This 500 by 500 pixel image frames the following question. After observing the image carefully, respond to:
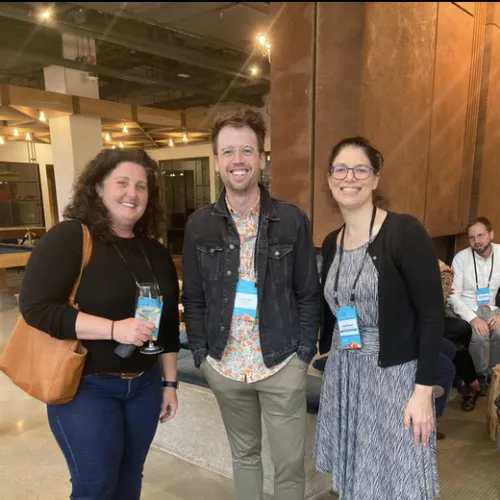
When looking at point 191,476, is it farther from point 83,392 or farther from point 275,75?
point 275,75

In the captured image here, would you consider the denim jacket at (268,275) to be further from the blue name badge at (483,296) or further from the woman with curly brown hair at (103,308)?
the blue name badge at (483,296)

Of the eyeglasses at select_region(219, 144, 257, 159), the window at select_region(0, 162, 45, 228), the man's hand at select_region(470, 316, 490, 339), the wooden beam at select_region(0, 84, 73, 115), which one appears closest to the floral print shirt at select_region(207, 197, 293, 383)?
the eyeglasses at select_region(219, 144, 257, 159)

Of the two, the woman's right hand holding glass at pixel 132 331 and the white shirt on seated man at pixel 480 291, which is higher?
the woman's right hand holding glass at pixel 132 331

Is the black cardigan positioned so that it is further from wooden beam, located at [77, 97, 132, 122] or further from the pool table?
wooden beam, located at [77, 97, 132, 122]

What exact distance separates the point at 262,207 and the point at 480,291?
92.5 inches

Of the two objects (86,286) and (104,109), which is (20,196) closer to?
(104,109)

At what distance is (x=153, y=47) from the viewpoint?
4.68 m

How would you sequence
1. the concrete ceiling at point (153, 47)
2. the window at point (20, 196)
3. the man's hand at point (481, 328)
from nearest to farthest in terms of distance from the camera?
the concrete ceiling at point (153, 47)
the man's hand at point (481, 328)
the window at point (20, 196)

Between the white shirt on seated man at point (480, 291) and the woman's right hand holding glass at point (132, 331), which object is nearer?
the woman's right hand holding glass at point (132, 331)

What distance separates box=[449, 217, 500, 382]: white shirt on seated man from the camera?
297 cm

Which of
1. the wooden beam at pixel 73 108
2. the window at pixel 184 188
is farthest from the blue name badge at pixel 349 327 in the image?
the window at pixel 184 188

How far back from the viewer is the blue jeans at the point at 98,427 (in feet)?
4.21

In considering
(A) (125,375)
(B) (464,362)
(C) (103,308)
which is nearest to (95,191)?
(C) (103,308)

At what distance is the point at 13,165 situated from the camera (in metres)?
11.0
